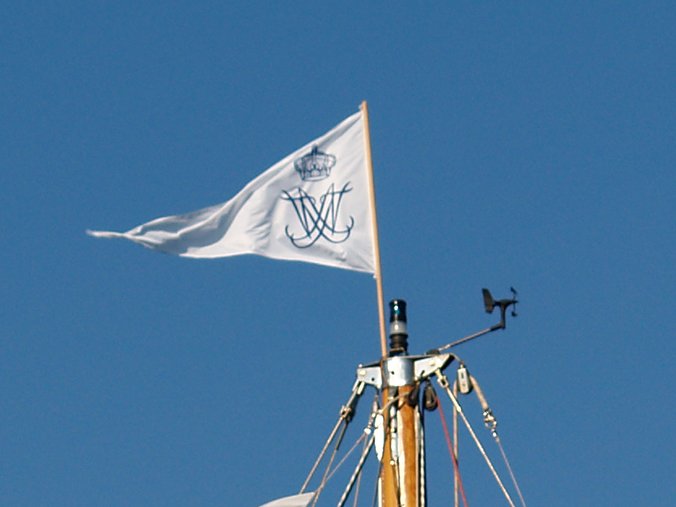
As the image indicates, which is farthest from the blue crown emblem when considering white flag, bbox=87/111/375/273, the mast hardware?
the mast hardware

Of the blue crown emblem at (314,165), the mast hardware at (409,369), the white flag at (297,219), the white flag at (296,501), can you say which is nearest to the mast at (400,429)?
the mast hardware at (409,369)

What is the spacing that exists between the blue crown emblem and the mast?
505 cm

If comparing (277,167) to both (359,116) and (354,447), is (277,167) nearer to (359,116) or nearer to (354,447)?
(359,116)

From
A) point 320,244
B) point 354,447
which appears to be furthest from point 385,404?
point 320,244

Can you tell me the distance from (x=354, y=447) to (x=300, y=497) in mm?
1560

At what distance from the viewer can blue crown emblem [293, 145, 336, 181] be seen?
5141 centimetres

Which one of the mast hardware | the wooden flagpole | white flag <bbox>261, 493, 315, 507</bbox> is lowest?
white flag <bbox>261, 493, 315, 507</bbox>

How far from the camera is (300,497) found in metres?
47.5

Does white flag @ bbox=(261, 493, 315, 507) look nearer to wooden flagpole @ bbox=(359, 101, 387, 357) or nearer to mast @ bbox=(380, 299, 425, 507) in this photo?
mast @ bbox=(380, 299, 425, 507)

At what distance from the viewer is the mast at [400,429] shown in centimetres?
4669

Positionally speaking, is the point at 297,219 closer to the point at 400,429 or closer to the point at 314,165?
the point at 314,165

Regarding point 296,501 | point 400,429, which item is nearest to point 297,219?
point 400,429

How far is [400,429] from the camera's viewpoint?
47.4m

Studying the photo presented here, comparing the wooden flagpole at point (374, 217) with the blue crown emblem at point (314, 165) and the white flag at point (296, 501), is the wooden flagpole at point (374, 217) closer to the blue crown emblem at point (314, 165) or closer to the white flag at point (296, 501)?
the blue crown emblem at point (314, 165)
